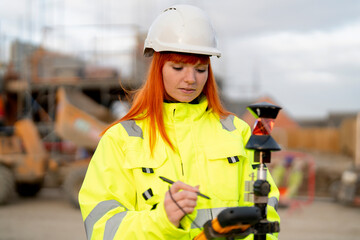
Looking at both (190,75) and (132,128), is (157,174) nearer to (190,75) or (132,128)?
(132,128)

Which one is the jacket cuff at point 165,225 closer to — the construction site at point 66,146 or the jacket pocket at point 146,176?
the jacket pocket at point 146,176

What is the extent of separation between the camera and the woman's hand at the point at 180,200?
1444 mm

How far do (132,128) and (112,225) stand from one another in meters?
0.44

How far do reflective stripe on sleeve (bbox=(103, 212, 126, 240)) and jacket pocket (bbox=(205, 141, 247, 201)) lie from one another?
0.39 meters

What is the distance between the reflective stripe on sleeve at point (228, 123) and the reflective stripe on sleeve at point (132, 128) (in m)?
0.40

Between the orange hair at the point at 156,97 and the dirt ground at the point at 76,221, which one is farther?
the dirt ground at the point at 76,221

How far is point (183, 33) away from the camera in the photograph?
185cm

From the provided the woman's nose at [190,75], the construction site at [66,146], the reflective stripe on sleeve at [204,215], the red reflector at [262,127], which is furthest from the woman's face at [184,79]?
the construction site at [66,146]

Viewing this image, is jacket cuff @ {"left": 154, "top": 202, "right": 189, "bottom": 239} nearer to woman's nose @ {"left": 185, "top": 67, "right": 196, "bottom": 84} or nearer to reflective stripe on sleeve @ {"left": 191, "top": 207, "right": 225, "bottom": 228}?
reflective stripe on sleeve @ {"left": 191, "top": 207, "right": 225, "bottom": 228}

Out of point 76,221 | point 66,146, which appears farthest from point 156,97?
point 66,146

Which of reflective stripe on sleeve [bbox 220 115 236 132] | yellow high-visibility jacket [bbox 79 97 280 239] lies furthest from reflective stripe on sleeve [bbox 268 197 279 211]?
reflective stripe on sleeve [bbox 220 115 236 132]

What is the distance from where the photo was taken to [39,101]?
13484mm

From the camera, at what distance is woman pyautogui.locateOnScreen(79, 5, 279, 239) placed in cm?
169

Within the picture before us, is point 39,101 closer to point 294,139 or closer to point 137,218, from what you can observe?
point 137,218
